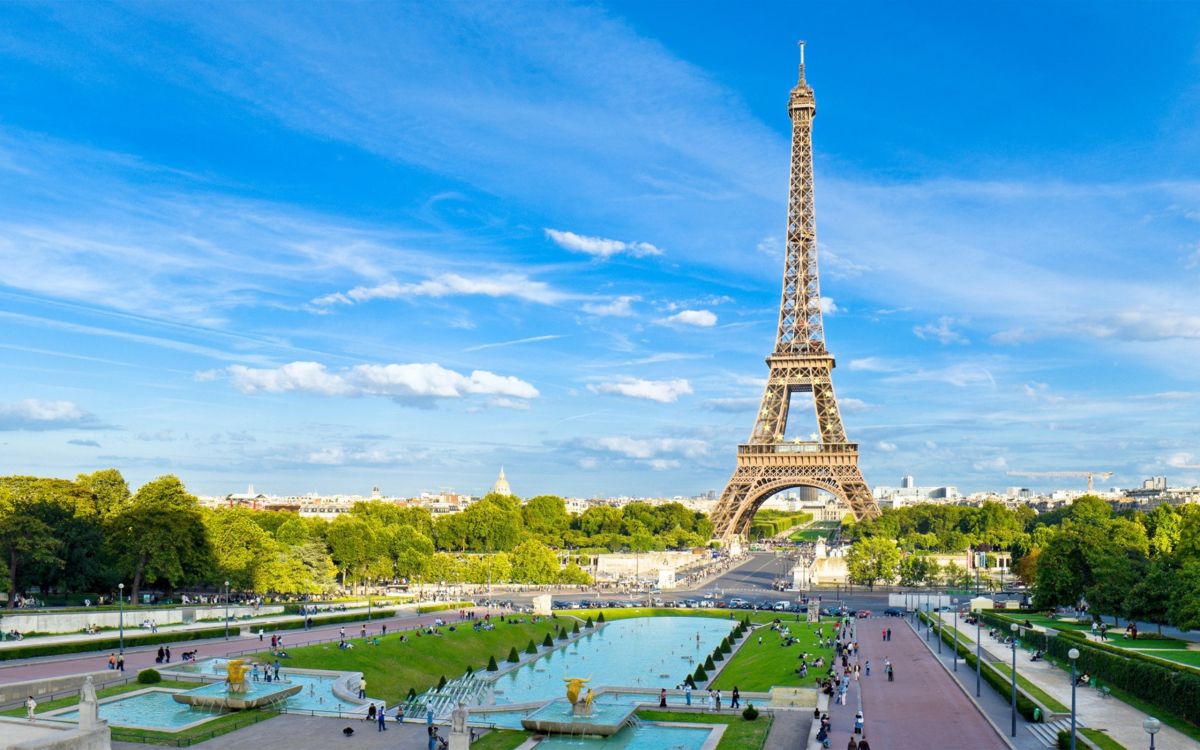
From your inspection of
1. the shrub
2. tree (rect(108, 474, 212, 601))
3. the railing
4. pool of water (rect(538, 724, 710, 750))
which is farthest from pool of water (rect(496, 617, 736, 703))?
the railing

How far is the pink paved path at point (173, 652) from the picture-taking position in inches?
1596

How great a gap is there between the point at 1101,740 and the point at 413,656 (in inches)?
1376

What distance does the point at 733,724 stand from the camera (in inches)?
1364

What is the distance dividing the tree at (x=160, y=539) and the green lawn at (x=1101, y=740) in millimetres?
54123

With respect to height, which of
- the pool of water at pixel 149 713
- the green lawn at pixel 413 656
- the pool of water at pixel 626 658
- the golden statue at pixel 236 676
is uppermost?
the golden statue at pixel 236 676

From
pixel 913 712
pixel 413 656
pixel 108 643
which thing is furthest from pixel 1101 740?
pixel 108 643

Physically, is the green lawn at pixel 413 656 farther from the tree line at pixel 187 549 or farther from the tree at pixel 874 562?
the tree at pixel 874 562

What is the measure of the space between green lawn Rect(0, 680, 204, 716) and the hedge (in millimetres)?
8573

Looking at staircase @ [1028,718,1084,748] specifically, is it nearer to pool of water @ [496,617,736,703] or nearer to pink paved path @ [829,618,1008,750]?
pink paved path @ [829,618,1008,750]

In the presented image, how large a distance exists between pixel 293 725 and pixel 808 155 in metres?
101

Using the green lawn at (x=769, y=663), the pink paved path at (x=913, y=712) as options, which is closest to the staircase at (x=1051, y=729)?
the pink paved path at (x=913, y=712)

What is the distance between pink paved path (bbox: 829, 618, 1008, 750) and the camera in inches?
1270

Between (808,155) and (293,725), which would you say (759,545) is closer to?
(808,155)

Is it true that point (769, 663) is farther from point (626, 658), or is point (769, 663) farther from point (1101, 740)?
point (1101, 740)
